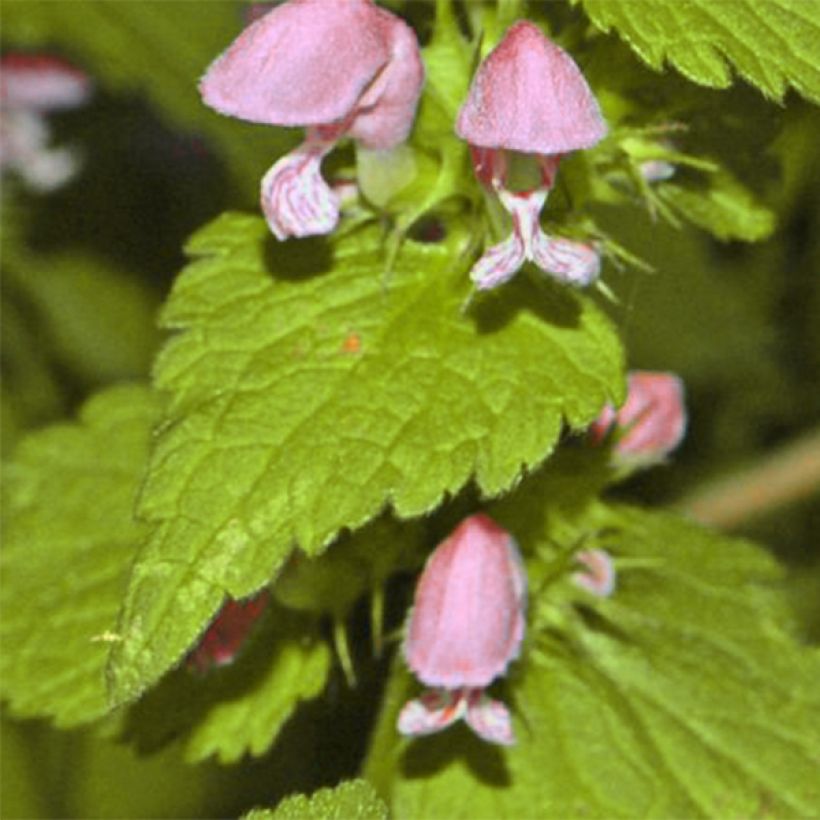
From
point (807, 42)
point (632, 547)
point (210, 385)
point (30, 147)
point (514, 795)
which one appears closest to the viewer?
point (807, 42)

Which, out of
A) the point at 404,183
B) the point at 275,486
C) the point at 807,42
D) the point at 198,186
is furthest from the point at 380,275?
the point at 198,186

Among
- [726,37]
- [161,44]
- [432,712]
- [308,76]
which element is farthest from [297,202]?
[161,44]

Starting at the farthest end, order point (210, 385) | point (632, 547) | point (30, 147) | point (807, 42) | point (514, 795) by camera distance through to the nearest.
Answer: point (30, 147) → point (632, 547) → point (514, 795) → point (210, 385) → point (807, 42)

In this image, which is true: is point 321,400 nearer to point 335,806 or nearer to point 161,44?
point 335,806

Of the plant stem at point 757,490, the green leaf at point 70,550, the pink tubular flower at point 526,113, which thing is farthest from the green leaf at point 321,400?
the plant stem at point 757,490

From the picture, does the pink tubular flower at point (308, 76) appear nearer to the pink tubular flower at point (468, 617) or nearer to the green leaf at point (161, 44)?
the pink tubular flower at point (468, 617)

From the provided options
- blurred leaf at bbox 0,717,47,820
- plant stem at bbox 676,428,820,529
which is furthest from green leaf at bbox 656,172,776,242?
blurred leaf at bbox 0,717,47,820

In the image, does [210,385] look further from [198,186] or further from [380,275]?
[198,186]
